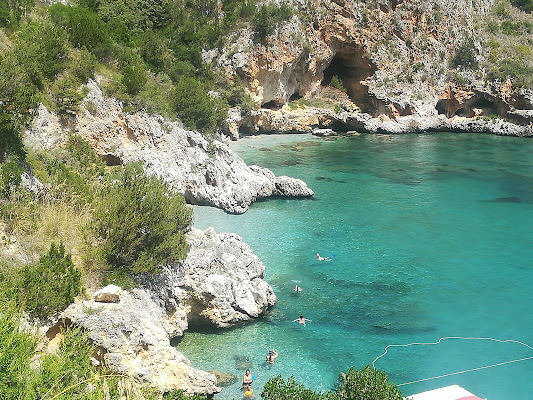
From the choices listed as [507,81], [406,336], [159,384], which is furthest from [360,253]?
[507,81]

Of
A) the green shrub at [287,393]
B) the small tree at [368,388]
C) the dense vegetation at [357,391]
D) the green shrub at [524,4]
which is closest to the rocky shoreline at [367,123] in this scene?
the green shrub at [524,4]

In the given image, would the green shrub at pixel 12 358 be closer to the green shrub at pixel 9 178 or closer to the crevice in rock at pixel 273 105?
the green shrub at pixel 9 178

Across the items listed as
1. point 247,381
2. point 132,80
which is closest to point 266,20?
point 132,80

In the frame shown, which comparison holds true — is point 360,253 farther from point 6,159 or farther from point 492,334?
point 6,159

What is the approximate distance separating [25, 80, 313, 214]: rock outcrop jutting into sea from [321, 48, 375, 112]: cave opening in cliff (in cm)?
3210

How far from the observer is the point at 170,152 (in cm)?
2781

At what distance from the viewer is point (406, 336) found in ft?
59.0

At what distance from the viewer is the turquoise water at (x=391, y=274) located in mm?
16375

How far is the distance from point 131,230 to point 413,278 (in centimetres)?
1295

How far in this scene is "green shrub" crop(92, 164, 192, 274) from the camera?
49.9ft

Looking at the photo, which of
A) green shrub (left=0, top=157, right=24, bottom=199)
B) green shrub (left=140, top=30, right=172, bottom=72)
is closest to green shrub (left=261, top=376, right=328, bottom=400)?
green shrub (left=0, top=157, right=24, bottom=199)

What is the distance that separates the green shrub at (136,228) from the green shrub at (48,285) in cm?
192

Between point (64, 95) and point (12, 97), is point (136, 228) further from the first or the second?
point (64, 95)

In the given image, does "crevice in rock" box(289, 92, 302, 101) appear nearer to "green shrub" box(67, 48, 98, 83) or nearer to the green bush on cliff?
"green shrub" box(67, 48, 98, 83)
